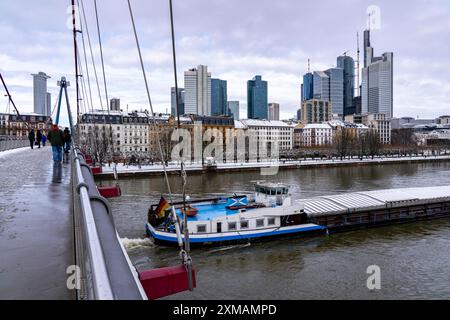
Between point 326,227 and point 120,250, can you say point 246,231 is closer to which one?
point 326,227

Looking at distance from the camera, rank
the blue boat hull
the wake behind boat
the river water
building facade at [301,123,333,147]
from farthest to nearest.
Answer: building facade at [301,123,333,147], the wake behind boat, the blue boat hull, the river water

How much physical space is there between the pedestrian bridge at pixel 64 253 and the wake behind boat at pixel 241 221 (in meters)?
10.7

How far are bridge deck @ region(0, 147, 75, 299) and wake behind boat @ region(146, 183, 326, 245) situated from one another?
963cm

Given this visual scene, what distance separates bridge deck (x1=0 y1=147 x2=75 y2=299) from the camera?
7.40ft

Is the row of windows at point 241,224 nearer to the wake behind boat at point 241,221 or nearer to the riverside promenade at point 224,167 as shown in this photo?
the wake behind boat at point 241,221

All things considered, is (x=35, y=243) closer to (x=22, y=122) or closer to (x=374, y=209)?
(x=374, y=209)

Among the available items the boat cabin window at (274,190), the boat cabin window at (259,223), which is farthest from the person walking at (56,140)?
the boat cabin window at (274,190)

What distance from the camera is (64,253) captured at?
289 centimetres

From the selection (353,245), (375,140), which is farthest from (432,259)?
(375,140)

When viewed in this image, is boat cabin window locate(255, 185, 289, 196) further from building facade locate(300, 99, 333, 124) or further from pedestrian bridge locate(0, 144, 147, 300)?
building facade locate(300, 99, 333, 124)
